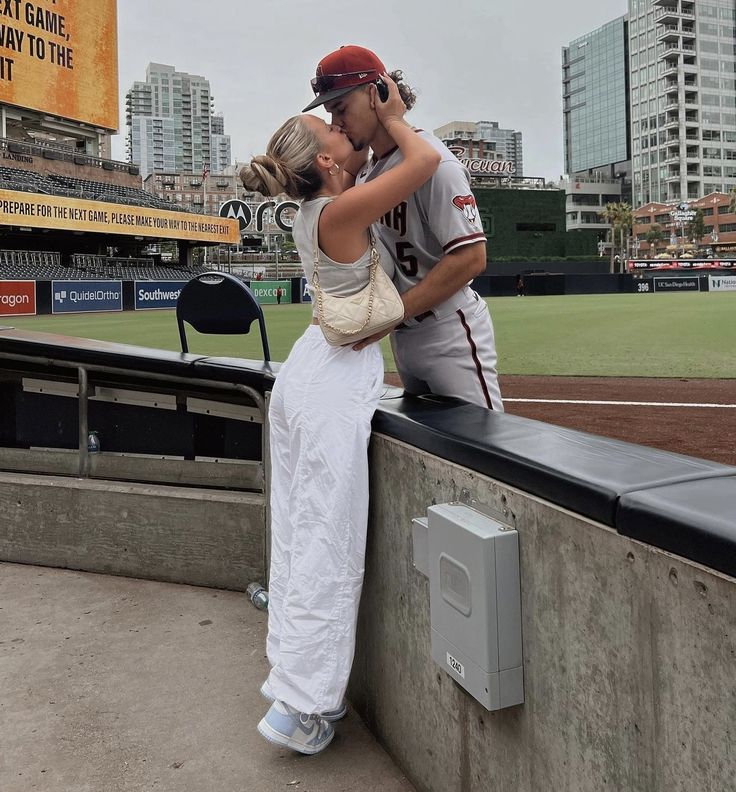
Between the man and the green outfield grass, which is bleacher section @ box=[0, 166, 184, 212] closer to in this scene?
the green outfield grass

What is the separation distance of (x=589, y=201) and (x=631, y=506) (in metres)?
142

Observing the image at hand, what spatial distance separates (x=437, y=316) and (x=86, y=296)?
3406cm

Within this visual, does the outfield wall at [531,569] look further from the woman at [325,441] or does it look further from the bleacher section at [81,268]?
the bleacher section at [81,268]

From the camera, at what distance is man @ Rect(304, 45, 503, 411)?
2.20m

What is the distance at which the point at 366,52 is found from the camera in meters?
2.19

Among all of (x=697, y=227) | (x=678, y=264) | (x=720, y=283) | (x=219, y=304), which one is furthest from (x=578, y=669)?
(x=697, y=227)

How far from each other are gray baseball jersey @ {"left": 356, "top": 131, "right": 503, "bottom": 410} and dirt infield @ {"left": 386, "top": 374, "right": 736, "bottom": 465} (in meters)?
3.38

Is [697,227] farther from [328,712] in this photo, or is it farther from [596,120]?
[328,712]

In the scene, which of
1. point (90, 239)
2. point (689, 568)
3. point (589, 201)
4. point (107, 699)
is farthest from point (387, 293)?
point (589, 201)

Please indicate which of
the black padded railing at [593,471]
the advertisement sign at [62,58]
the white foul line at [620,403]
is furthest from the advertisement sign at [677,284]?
the black padded railing at [593,471]

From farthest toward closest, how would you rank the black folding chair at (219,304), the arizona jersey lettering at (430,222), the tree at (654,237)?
the tree at (654,237)
the black folding chair at (219,304)
the arizona jersey lettering at (430,222)

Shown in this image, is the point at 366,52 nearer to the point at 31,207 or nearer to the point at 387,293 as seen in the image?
the point at 387,293

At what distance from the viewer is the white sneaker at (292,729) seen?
6.98 ft

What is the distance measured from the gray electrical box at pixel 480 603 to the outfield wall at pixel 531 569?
0.03 meters
